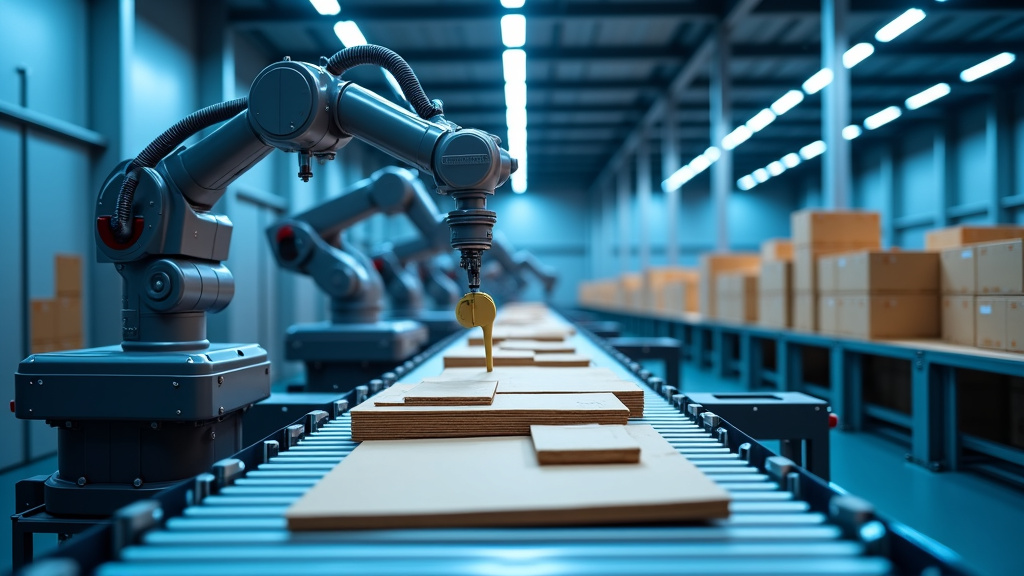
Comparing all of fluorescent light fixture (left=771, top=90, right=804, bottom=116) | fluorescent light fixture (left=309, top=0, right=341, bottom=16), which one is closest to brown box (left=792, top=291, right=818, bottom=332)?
fluorescent light fixture (left=309, top=0, right=341, bottom=16)

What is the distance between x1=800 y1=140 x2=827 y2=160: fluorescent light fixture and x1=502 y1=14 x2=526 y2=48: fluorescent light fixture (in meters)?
10.3

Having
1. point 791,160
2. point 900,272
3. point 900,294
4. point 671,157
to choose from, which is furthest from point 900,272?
point 791,160

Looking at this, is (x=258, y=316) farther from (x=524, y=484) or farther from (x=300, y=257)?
(x=524, y=484)

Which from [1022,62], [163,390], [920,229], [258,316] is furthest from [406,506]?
[920,229]

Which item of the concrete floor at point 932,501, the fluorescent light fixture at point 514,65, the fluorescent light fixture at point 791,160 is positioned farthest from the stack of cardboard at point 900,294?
the fluorescent light fixture at point 791,160

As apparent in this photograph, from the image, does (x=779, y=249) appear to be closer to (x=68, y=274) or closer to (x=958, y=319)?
(x=958, y=319)

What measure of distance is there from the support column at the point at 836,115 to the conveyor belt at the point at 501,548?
227 inches

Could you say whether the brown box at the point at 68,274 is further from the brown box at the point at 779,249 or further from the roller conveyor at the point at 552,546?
the brown box at the point at 779,249

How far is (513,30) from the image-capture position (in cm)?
867

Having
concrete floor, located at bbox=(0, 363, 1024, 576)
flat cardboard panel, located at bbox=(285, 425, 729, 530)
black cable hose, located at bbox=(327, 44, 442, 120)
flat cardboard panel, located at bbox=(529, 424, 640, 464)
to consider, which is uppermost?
black cable hose, located at bbox=(327, 44, 442, 120)

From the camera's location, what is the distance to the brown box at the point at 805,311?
5.88 metres

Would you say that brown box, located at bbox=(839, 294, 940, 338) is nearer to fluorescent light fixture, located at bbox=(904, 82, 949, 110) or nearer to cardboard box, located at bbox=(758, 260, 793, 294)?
cardboard box, located at bbox=(758, 260, 793, 294)

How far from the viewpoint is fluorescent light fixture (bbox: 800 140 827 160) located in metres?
16.4

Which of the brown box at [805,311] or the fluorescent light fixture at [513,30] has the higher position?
the fluorescent light fixture at [513,30]
